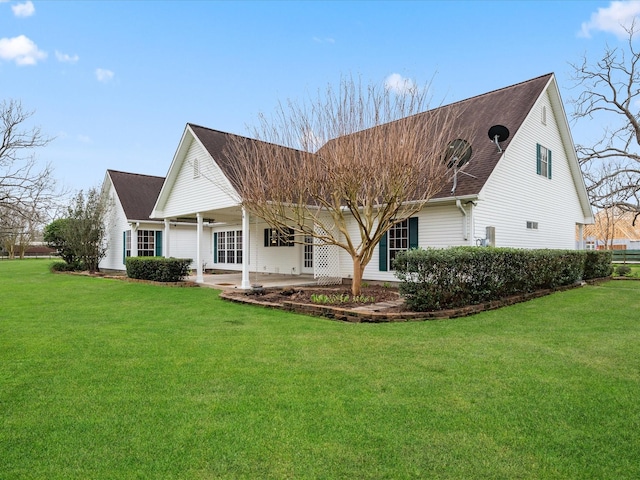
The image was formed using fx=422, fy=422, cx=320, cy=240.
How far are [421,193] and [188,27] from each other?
31.0 ft

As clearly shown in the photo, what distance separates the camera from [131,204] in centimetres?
2139

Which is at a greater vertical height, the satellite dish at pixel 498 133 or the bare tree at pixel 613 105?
the bare tree at pixel 613 105

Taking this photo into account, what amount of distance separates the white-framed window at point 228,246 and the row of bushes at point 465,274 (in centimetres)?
1249

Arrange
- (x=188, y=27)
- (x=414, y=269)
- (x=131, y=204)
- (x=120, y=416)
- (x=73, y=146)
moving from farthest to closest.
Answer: (x=131, y=204), (x=73, y=146), (x=188, y=27), (x=414, y=269), (x=120, y=416)

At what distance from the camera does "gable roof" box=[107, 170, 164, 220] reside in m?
21.0

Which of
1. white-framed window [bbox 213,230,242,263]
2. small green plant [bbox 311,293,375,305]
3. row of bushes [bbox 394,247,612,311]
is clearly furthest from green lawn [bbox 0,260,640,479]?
white-framed window [bbox 213,230,242,263]

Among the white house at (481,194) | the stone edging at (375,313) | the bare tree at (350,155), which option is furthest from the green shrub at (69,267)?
the stone edging at (375,313)

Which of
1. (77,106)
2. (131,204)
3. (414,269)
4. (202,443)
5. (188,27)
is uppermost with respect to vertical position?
(188,27)

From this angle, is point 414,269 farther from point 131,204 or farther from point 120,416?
point 131,204

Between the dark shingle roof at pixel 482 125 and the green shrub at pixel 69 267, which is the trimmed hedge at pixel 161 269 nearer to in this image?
the dark shingle roof at pixel 482 125

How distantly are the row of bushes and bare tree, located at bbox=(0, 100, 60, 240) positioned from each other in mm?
16169

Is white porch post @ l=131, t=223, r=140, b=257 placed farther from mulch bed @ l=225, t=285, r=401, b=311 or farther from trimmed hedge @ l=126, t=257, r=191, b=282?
mulch bed @ l=225, t=285, r=401, b=311

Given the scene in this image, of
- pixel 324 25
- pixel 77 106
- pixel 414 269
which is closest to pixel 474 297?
pixel 414 269

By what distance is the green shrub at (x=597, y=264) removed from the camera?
49.4 ft
